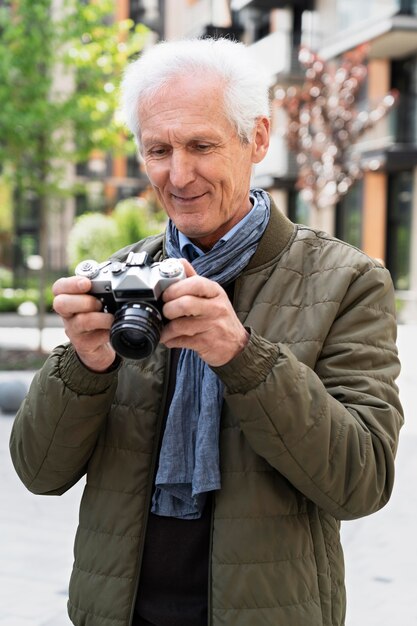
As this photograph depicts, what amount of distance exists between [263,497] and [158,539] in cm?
25

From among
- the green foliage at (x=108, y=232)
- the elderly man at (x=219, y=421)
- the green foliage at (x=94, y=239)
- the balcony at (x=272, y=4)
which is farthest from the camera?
the balcony at (x=272, y=4)

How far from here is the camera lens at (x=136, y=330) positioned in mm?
1468

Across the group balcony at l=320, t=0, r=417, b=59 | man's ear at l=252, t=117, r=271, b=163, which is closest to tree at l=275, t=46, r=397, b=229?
balcony at l=320, t=0, r=417, b=59

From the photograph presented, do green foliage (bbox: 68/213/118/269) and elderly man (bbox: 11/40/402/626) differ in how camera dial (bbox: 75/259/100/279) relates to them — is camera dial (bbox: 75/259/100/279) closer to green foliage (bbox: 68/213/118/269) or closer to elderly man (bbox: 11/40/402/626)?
Result: elderly man (bbox: 11/40/402/626)

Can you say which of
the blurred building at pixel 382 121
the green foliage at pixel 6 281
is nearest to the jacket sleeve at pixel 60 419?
the blurred building at pixel 382 121

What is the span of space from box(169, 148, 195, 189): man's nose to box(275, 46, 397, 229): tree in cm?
1611

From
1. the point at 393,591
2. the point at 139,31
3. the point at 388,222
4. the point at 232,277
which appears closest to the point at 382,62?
the point at 388,222

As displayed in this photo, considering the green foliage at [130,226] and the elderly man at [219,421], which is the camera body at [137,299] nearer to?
the elderly man at [219,421]

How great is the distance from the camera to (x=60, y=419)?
1.74 metres

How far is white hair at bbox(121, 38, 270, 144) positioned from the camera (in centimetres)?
178

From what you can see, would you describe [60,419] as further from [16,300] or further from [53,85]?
[16,300]

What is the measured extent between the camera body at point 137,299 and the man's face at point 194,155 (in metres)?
0.29

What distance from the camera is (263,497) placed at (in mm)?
1716

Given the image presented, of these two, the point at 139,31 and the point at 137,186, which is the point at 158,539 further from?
the point at 137,186
